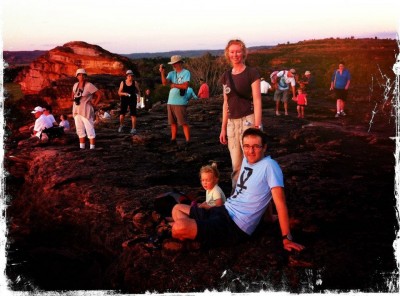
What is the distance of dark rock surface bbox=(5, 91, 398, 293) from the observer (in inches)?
139

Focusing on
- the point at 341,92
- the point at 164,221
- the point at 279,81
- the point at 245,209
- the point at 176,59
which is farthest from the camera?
the point at 279,81

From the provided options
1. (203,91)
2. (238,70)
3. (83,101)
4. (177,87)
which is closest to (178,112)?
(177,87)

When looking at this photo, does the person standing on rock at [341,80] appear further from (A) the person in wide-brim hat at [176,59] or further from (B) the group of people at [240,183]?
(B) the group of people at [240,183]

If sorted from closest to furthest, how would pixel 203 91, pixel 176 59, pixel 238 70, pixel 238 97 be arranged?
pixel 238 70 → pixel 238 97 → pixel 176 59 → pixel 203 91

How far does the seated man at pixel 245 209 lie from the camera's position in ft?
11.9

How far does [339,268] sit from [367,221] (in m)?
1.08

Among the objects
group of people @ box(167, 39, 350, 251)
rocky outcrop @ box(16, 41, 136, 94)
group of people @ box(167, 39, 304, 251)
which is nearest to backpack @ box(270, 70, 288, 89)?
group of people @ box(167, 39, 350, 251)

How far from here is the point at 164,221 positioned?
450 cm

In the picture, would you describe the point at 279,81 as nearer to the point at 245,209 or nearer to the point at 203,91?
the point at 203,91

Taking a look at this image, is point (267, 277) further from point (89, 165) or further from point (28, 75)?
point (28, 75)

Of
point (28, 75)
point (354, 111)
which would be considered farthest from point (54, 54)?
point (354, 111)

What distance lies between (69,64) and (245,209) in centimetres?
3469

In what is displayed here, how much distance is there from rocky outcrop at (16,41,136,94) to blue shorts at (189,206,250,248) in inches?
1190

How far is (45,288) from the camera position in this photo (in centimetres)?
397
